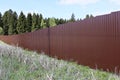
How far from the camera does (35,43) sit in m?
23.6

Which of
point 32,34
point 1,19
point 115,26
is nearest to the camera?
point 115,26

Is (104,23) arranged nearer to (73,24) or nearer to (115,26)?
(115,26)

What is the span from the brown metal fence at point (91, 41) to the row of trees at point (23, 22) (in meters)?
41.8

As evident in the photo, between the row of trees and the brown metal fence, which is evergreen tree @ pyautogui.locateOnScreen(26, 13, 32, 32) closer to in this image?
the row of trees

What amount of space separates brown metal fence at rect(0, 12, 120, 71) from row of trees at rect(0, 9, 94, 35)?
137 feet

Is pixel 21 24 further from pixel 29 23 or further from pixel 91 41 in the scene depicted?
pixel 91 41

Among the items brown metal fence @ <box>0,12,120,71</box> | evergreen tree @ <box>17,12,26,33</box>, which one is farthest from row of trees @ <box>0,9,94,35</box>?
brown metal fence @ <box>0,12,120,71</box>

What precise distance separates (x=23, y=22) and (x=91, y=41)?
48.2m

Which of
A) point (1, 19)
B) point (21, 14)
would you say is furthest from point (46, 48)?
point (1, 19)

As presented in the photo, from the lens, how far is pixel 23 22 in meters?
59.3

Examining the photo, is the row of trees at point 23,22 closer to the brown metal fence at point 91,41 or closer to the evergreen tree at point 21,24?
the evergreen tree at point 21,24

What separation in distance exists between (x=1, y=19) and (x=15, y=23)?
7422 millimetres

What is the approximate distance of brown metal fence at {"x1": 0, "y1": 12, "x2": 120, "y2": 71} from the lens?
10.0m

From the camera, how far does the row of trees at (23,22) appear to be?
5962cm
